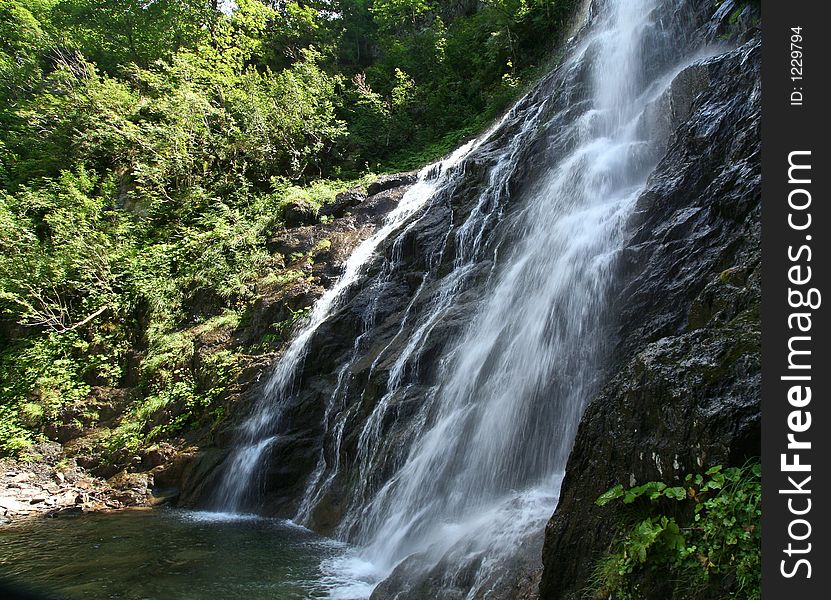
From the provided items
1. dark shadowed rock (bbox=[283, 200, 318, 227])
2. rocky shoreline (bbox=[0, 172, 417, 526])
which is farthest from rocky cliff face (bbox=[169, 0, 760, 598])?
dark shadowed rock (bbox=[283, 200, 318, 227])

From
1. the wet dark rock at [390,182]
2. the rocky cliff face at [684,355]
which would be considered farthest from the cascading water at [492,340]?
the wet dark rock at [390,182]

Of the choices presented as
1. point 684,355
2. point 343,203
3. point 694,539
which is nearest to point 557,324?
point 684,355

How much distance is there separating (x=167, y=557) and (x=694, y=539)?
22.7ft

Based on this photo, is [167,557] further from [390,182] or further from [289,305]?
[390,182]

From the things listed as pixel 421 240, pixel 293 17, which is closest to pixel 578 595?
pixel 421 240

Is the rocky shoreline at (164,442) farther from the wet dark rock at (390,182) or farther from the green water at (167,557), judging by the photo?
the green water at (167,557)

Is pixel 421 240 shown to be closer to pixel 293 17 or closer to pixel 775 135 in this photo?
pixel 775 135

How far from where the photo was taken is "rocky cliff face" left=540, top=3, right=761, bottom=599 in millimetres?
3195

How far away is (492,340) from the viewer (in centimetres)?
812

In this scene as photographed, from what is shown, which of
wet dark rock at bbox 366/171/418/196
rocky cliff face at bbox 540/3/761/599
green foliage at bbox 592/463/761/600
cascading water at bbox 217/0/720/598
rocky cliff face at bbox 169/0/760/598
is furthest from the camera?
wet dark rock at bbox 366/171/418/196

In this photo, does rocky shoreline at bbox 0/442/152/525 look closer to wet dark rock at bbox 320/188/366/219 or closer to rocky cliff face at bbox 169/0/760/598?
rocky cliff face at bbox 169/0/760/598

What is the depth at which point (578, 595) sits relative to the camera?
11.1 feet

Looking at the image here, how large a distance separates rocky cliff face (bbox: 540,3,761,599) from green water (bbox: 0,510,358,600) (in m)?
3.47

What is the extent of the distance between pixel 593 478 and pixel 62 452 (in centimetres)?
1383
